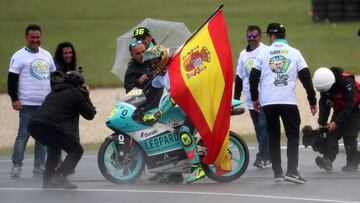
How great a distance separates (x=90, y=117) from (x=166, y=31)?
3.52m

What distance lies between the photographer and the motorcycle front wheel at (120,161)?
1423cm

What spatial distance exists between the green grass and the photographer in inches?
550

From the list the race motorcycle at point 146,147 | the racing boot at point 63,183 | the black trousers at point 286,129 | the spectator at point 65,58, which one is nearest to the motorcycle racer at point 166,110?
the race motorcycle at point 146,147

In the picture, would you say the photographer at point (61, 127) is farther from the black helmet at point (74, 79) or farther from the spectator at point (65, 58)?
the spectator at point (65, 58)

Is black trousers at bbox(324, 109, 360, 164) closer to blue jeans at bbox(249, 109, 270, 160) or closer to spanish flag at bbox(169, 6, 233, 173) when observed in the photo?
blue jeans at bbox(249, 109, 270, 160)

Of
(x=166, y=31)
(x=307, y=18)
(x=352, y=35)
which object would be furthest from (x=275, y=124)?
(x=307, y=18)

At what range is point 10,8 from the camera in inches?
2072

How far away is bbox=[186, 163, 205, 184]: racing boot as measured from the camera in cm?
1398

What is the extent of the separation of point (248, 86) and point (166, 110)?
2206mm

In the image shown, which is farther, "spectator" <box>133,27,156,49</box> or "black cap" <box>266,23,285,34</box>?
"spectator" <box>133,27,156,49</box>

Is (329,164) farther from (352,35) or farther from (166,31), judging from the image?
(352,35)

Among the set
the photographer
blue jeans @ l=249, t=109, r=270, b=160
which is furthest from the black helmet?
blue jeans @ l=249, t=109, r=270, b=160

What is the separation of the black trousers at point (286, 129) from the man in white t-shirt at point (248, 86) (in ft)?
5.53

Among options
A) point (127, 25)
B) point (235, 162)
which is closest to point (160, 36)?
point (235, 162)
